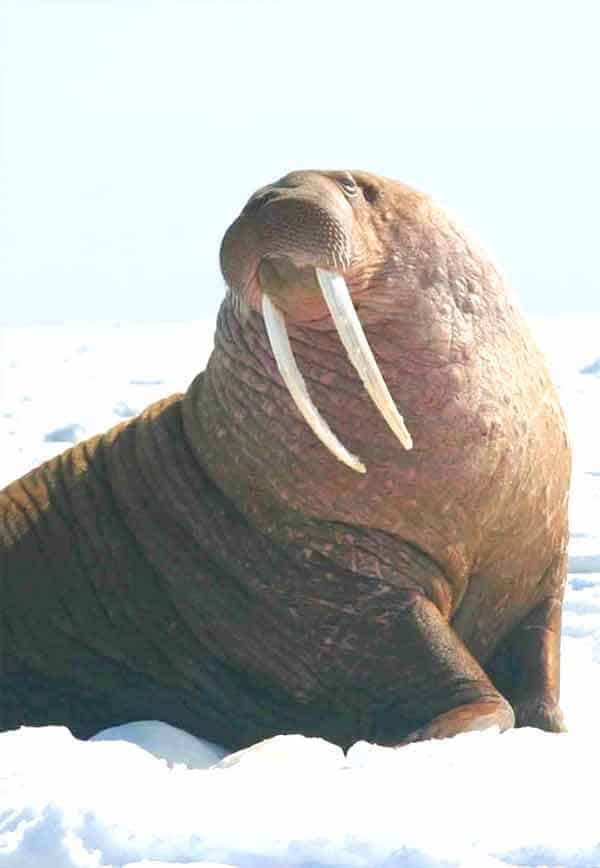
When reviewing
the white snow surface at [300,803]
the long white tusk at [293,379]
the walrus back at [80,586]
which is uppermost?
the long white tusk at [293,379]

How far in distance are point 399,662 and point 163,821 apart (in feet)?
7.19

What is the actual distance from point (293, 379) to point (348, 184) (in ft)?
2.60

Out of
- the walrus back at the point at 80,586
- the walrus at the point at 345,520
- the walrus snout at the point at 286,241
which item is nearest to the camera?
the walrus snout at the point at 286,241

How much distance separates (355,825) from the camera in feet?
16.8

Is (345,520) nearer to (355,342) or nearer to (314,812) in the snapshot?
(355,342)

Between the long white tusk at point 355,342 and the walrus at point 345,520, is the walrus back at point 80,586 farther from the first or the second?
the long white tusk at point 355,342

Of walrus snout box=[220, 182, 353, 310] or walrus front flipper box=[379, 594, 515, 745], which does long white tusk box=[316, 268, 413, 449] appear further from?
walrus front flipper box=[379, 594, 515, 745]

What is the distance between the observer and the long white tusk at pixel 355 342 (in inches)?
274

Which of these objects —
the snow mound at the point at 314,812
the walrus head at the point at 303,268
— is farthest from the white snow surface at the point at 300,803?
the walrus head at the point at 303,268

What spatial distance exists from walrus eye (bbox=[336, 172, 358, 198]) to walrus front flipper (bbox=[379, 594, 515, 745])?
135cm

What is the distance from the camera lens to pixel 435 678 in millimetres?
7270

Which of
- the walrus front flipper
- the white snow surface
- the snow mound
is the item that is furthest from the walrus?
the snow mound

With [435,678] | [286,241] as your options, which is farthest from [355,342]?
[435,678]

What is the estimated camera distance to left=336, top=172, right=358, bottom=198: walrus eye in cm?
743
